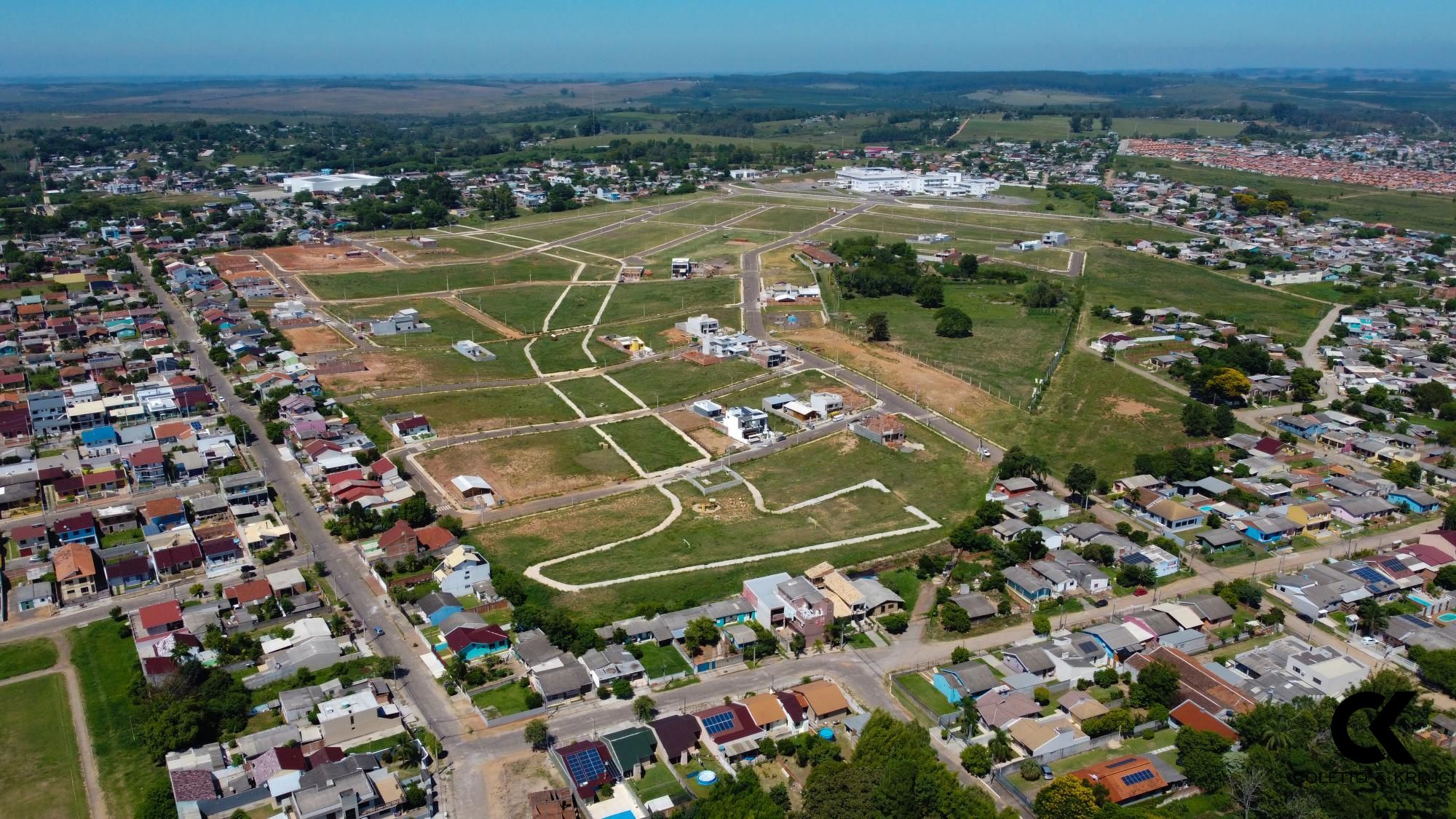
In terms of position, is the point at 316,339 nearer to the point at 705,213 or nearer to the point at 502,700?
the point at 502,700

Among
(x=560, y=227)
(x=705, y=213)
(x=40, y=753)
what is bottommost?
(x=40, y=753)

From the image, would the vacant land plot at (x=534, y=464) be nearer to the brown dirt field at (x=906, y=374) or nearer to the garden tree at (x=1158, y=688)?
the brown dirt field at (x=906, y=374)

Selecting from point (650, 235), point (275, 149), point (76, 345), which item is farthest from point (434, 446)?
point (275, 149)

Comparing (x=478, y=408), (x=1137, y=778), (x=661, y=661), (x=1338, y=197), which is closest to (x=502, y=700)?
(x=661, y=661)

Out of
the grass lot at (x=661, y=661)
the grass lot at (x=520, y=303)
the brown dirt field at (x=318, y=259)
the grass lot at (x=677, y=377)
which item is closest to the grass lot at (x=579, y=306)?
the grass lot at (x=520, y=303)

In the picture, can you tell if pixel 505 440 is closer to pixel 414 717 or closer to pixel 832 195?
pixel 414 717

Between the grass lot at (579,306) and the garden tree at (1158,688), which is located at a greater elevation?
the grass lot at (579,306)
